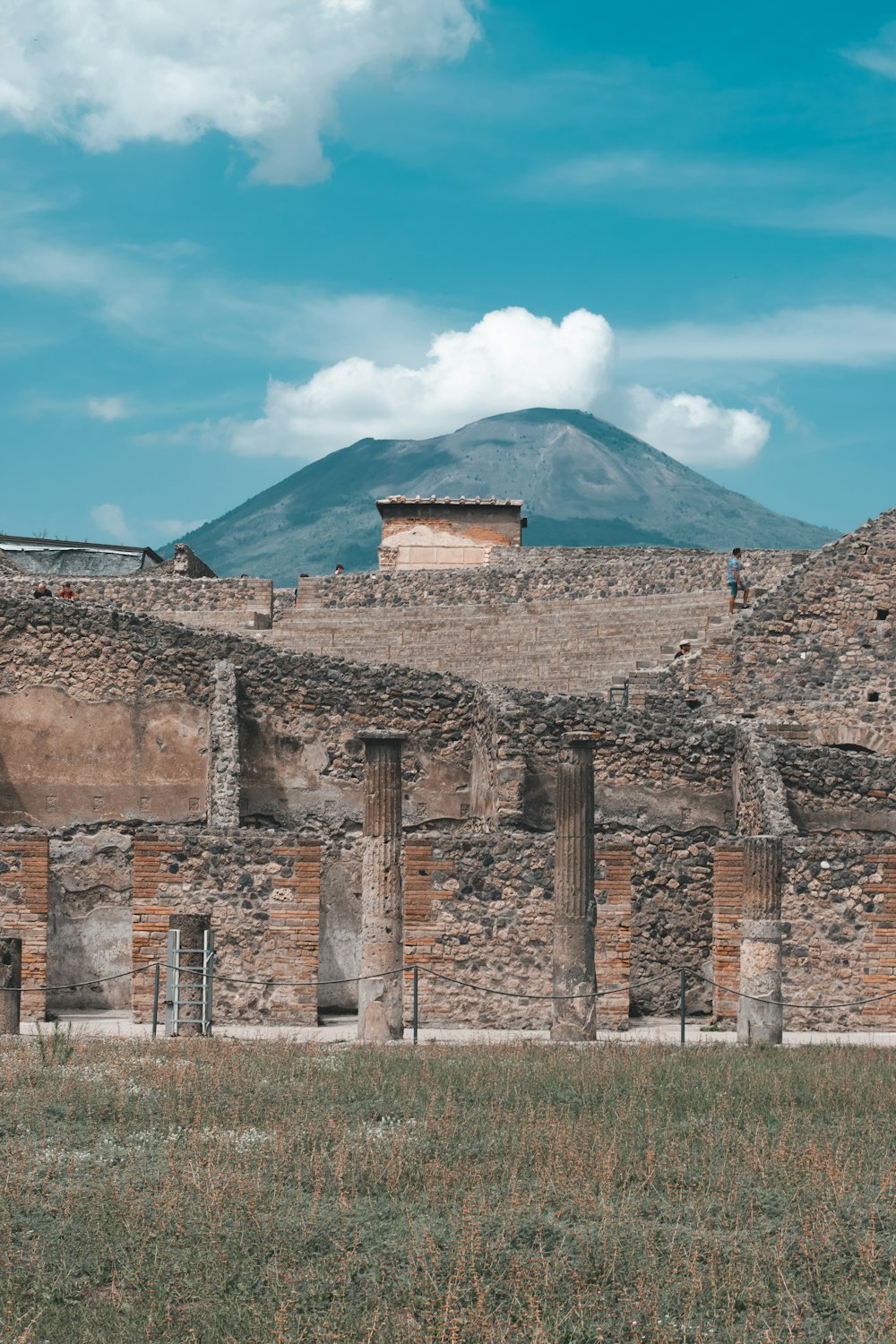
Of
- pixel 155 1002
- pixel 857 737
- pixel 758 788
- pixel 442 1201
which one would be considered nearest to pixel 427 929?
pixel 155 1002

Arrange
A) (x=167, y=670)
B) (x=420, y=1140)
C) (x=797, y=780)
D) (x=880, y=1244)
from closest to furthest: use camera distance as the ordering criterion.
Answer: (x=880, y=1244) → (x=420, y=1140) → (x=797, y=780) → (x=167, y=670)

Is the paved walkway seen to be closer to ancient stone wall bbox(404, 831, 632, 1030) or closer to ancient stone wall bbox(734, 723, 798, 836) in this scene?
ancient stone wall bbox(404, 831, 632, 1030)

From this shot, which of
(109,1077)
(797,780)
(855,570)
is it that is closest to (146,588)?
(855,570)

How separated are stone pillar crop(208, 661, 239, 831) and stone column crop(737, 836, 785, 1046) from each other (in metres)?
5.51

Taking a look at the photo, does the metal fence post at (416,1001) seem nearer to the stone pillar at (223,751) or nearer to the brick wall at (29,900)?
the stone pillar at (223,751)

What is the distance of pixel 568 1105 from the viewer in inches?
489

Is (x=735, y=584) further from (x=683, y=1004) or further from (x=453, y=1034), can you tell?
(x=453, y=1034)

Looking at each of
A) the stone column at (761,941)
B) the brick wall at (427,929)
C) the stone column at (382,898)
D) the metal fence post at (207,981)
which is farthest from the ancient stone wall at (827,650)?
the metal fence post at (207,981)

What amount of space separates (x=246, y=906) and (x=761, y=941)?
194 inches

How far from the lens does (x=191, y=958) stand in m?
16.9

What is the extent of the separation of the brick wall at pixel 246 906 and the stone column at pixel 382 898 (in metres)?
0.97

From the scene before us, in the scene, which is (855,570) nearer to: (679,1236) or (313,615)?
(313,615)

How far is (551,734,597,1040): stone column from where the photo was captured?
1664 centimetres

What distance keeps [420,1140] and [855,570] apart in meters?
20.2
